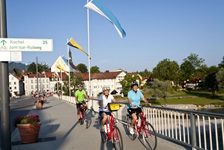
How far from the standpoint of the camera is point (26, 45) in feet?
18.1

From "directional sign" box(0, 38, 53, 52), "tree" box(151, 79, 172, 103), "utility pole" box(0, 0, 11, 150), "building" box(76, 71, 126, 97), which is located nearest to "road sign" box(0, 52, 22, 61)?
"directional sign" box(0, 38, 53, 52)

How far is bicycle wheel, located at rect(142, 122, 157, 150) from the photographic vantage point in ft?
23.0

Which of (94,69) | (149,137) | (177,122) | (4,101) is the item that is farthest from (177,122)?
(94,69)

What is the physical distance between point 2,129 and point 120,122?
7.70 metres

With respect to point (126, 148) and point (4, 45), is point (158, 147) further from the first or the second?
point (4, 45)

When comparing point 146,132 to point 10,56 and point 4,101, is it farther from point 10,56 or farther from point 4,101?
point 10,56

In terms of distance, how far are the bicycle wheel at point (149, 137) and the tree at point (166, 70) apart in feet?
324

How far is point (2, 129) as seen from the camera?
5012 millimetres

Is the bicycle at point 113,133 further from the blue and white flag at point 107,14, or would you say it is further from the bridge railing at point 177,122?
the blue and white flag at point 107,14

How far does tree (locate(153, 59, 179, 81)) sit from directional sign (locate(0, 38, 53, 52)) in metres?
101

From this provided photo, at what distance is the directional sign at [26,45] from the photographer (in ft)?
17.3

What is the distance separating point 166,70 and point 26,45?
10270 cm

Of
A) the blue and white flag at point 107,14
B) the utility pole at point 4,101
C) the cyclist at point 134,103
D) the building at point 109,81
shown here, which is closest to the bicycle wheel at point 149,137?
the cyclist at point 134,103

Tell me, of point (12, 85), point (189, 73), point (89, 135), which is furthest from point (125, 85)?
point (89, 135)
